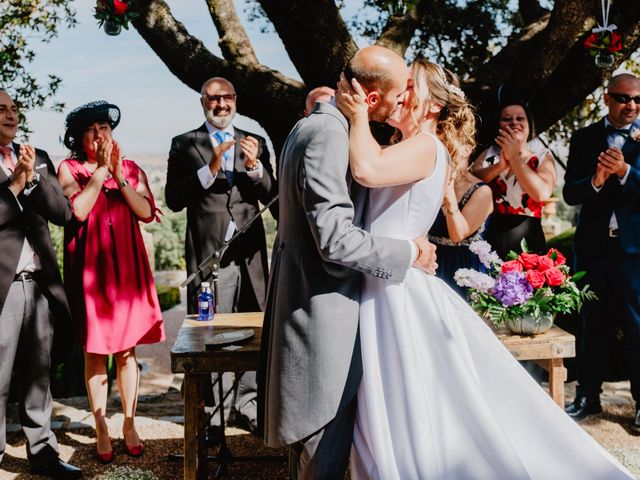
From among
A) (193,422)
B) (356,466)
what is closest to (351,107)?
(356,466)

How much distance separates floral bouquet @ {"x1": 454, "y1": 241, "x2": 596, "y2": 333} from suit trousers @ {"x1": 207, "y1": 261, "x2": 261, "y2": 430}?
166cm

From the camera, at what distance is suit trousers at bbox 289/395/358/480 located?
2.79 meters

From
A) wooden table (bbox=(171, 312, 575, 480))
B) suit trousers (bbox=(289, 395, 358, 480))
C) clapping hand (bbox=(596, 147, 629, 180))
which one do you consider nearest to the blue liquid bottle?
wooden table (bbox=(171, 312, 575, 480))

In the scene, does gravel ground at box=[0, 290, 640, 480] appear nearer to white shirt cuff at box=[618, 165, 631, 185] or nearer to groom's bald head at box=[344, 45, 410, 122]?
white shirt cuff at box=[618, 165, 631, 185]

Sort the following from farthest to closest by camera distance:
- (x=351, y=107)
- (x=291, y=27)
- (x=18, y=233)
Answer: (x=291, y=27), (x=18, y=233), (x=351, y=107)

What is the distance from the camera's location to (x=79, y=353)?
700 centimetres

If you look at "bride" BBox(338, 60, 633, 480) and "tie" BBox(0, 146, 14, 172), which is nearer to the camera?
"bride" BBox(338, 60, 633, 480)

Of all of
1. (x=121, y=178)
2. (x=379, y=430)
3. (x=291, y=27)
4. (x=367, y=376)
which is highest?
(x=291, y=27)

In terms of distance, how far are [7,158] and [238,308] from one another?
1801mm

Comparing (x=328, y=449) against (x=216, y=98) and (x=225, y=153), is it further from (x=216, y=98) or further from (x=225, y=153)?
(x=216, y=98)

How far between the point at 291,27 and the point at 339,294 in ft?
11.5

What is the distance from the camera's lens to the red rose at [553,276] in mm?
3850

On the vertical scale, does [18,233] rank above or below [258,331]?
above

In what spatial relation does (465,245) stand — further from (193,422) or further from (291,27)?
(291,27)
